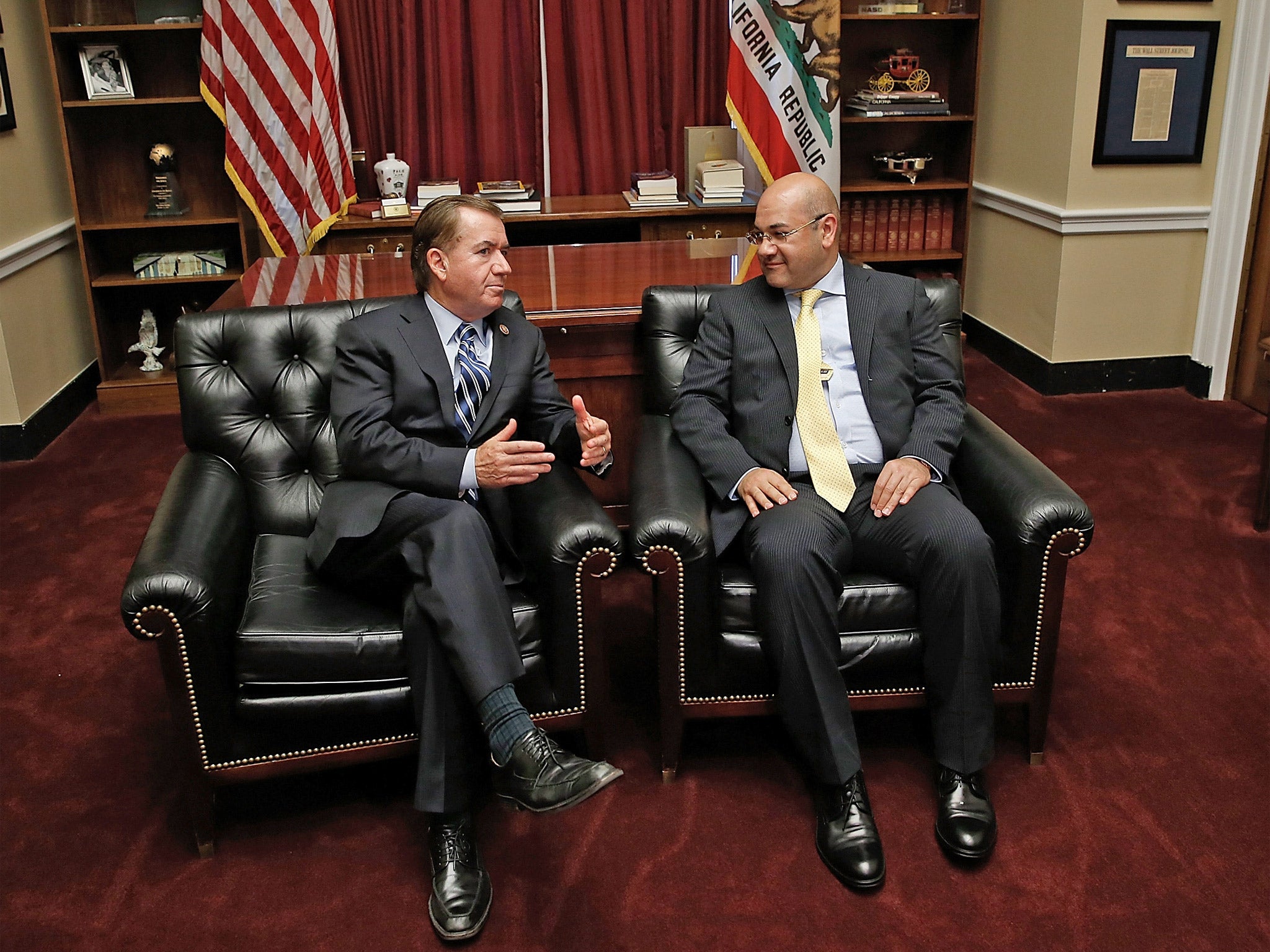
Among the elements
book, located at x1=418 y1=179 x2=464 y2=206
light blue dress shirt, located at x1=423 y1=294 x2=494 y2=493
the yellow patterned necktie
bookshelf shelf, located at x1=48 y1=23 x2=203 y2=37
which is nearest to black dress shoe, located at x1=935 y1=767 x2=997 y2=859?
the yellow patterned necktie

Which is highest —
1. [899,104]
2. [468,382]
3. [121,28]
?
[121,28]

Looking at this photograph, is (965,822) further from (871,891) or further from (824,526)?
(824,526)

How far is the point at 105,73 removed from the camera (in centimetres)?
441

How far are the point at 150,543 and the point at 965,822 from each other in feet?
4.98

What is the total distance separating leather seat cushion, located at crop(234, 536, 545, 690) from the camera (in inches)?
77.4

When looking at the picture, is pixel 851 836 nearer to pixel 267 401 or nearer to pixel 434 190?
pixel 267 401

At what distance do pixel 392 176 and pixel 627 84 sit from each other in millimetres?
1121

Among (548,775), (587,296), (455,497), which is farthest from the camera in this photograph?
(587,296)

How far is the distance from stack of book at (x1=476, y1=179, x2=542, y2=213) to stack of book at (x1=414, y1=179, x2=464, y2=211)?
12cm

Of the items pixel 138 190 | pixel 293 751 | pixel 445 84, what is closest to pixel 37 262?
pixel 138 190

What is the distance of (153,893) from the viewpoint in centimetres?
198

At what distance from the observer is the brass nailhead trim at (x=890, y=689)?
2.04 m

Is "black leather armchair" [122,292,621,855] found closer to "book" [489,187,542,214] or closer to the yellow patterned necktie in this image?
the yellow patterned necktie

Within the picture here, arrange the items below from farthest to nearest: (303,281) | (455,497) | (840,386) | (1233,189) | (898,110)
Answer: (898,110) < (1233,189) < (303,281) < (840,386) < (455,497)
